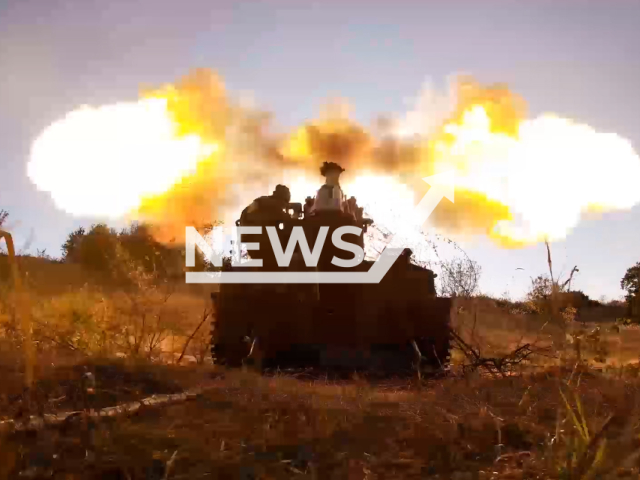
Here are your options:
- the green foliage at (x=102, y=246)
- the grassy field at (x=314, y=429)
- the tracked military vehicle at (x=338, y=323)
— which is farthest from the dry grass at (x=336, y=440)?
the green foliage at (x=102, y=246)

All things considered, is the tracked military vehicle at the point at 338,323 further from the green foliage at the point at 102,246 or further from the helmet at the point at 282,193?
the green foliage at the point at 102,246

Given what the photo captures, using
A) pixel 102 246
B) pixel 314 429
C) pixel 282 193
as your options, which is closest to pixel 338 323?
pixel 282 193

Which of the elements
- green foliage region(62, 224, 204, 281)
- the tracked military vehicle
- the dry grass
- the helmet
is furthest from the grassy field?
green foliage region(62, 224, 204, 281)

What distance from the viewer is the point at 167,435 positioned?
13.8ft

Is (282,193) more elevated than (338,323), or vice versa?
(282,193)

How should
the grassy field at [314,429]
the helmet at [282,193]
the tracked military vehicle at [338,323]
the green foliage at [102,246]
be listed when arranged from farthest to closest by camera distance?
the green foliage at [102,246] → the helmet at [282,193] → the tracked military vehicle at [338,323] → the grassy field at [314,429]

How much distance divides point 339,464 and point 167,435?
4.28 feet

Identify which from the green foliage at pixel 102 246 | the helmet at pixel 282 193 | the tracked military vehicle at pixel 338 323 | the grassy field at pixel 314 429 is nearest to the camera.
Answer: the grassy field at pixel 314 429

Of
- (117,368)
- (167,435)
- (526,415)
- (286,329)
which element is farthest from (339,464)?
(286,329)

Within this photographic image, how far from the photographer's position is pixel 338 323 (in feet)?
41.6

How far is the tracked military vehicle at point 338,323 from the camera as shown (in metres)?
12.3

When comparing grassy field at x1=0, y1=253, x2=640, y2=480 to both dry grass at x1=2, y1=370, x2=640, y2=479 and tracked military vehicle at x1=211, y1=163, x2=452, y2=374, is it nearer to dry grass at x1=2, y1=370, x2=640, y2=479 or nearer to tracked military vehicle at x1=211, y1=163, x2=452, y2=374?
dry grass at x1=2, y1=370, x2=640, y2=479

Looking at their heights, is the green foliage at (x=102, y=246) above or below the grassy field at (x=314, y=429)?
above

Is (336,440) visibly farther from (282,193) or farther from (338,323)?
(282,193)
